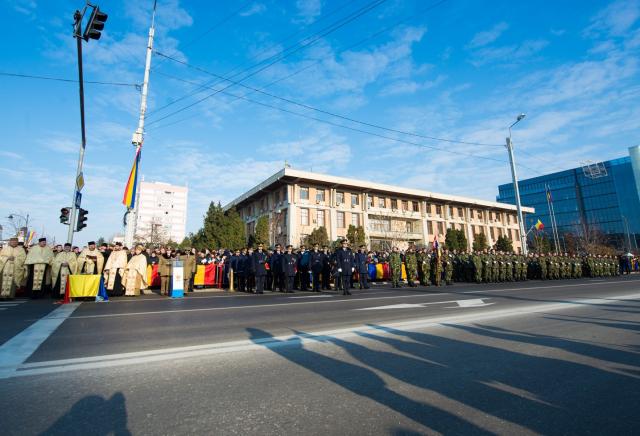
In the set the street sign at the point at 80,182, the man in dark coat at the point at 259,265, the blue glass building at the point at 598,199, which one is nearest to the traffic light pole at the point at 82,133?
the street sign at the point at 80,182

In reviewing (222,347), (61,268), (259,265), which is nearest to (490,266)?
(259,265)

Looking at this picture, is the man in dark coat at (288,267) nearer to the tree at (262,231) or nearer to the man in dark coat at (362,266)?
the man in dark coat at (362,266)

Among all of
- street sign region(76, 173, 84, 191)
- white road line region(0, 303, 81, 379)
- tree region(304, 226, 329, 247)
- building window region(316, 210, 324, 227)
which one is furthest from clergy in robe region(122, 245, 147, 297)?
building window region(316, 210, 324, 227)

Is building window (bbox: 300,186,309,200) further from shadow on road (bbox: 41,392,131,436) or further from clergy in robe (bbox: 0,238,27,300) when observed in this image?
shadow on road (bbox: 41,392,131,436)

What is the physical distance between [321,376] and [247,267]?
13.1 m

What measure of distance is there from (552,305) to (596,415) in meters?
7.99

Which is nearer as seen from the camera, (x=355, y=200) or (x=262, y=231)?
(x=262, y=231)

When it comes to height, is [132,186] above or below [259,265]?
above

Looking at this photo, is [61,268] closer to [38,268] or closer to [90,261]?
[38,268]

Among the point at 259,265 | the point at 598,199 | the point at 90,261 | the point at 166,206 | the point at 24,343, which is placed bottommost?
the point at 24,343

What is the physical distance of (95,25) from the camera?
9500 millimetres

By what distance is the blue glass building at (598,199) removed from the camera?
82.2 metres

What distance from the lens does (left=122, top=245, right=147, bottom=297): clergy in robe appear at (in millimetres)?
13383

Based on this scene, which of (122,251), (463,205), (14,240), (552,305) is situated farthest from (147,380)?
(463,205)
